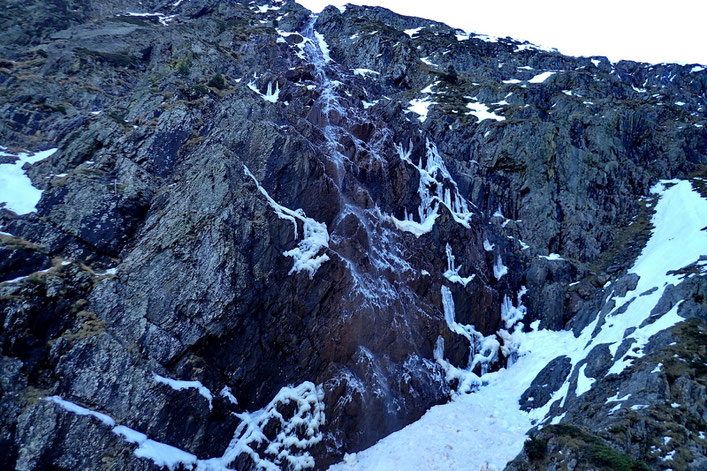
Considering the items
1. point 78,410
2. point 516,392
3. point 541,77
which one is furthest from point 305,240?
point 541,77

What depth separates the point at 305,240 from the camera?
26891mm

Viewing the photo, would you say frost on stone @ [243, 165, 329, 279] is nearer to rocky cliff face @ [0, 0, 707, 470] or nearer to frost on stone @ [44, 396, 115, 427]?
rocky cliff face @ [0, 0, 707, 470]

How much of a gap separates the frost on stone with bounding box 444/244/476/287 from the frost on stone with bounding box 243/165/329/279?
12.4m

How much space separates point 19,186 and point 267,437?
21848 millimetres

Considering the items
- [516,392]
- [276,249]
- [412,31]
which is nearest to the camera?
[276,249]

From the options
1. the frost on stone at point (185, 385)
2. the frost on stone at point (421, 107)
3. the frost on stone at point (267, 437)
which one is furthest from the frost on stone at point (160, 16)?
the frost on stone at point (267, 437)

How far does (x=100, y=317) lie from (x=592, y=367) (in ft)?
87.8

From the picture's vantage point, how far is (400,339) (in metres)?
28.2

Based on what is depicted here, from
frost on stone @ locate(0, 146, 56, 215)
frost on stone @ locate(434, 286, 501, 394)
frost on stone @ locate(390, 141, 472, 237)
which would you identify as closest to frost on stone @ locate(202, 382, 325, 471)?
frost on stone @ locate(434, 286, 501, 394)

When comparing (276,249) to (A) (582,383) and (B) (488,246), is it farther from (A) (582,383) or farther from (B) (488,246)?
(B) (488,246)

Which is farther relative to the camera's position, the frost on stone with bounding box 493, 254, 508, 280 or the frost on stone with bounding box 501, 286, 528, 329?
the frost on stone with bounding box 493, 254, 508, 280

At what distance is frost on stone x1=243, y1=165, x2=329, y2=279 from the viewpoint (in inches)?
1018

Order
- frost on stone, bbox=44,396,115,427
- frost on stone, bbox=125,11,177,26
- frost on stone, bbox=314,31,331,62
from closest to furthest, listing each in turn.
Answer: frost on stone, bbox=44,396,115,427
frost on stone, bbox=314,31,331,62
frost on stone, bbox=125,11,177,26

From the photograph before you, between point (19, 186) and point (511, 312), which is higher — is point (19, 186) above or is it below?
above
